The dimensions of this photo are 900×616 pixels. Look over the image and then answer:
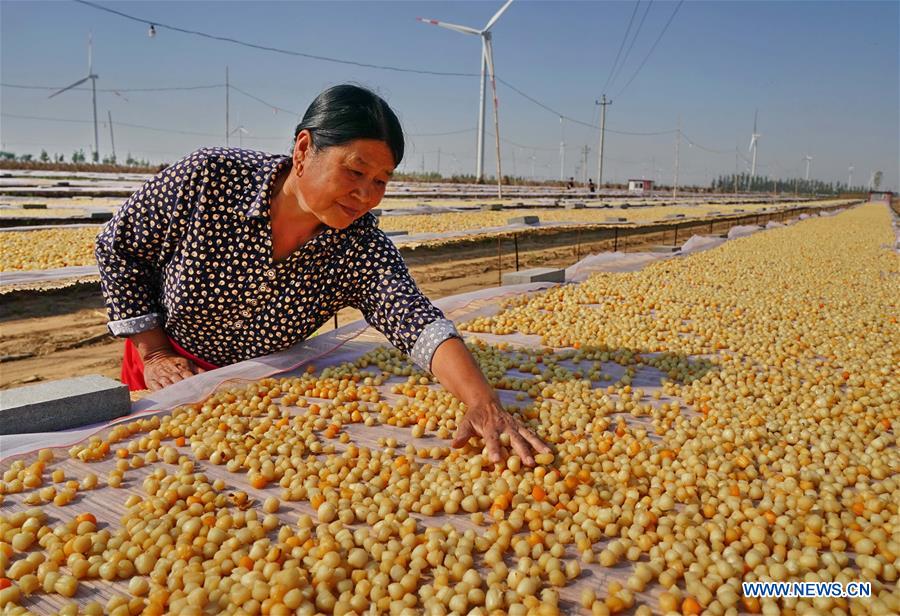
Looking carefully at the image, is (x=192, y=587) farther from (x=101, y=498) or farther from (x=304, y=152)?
(x=304, y=152)

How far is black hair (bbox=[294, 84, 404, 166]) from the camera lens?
1.96 metres

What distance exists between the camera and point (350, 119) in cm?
195

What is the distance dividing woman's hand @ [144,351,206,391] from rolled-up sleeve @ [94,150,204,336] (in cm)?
17

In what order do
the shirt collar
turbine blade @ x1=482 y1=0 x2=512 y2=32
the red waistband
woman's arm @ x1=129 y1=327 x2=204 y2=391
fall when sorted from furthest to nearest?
turbine blade @ x1=482 y1=0 x2=512 y2=32 < the red waistband < woman's arm @ x1=129 y1=327 x2=204 y2=391 < the shirt collar

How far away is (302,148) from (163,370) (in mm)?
1230

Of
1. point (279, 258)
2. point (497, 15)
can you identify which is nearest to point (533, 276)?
point (279, 258)

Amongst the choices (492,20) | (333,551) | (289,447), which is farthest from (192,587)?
(492,20)

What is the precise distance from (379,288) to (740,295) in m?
4.21

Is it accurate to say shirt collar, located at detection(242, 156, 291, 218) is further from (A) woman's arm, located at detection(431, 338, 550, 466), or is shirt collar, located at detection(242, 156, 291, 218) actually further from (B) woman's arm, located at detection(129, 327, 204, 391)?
(A) woman's arm, located at detection(431, 338, 550, 466)

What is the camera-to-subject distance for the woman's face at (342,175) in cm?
198

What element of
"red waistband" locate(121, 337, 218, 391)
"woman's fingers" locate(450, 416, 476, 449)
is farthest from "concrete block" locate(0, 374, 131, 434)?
"woman's fingers" locate(450, 416, 476, 449)

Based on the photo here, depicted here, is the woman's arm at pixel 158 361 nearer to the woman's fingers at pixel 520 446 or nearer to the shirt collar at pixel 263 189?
the shirt collar at pixel 263 189

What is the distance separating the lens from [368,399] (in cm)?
271

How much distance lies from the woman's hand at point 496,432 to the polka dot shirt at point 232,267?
34 centimetres
